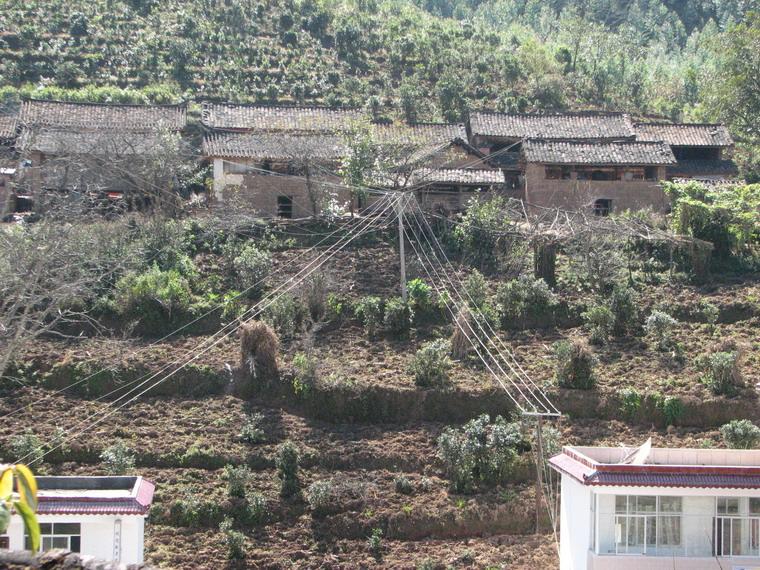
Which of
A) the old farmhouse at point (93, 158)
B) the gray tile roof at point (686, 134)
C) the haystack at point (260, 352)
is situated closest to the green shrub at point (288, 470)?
the haystack at point (260, 352)

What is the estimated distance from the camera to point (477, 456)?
2738cm

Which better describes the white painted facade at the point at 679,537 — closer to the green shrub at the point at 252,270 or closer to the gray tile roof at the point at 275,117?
the green shrub at the point at 252,270

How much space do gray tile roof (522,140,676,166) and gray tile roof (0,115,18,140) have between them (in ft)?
55.7

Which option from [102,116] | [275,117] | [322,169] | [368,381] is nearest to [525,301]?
[368,381]

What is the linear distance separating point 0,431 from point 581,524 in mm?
13652

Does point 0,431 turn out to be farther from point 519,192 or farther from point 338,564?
point 519,192

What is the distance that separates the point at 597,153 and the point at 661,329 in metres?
10.8

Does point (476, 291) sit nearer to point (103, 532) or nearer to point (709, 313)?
point (709, 313)

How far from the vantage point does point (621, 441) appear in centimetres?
2870

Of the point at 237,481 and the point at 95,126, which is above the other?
the point at 95,126

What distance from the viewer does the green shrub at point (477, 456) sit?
2717cm

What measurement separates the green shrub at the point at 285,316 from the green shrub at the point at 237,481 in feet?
19.0

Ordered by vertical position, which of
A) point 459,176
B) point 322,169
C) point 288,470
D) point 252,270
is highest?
point 322,169

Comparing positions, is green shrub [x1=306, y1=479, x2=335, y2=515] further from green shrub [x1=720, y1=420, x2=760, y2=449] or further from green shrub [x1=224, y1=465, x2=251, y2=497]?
green shrub [x1=720, y1=420, x2=760, y2=449]
